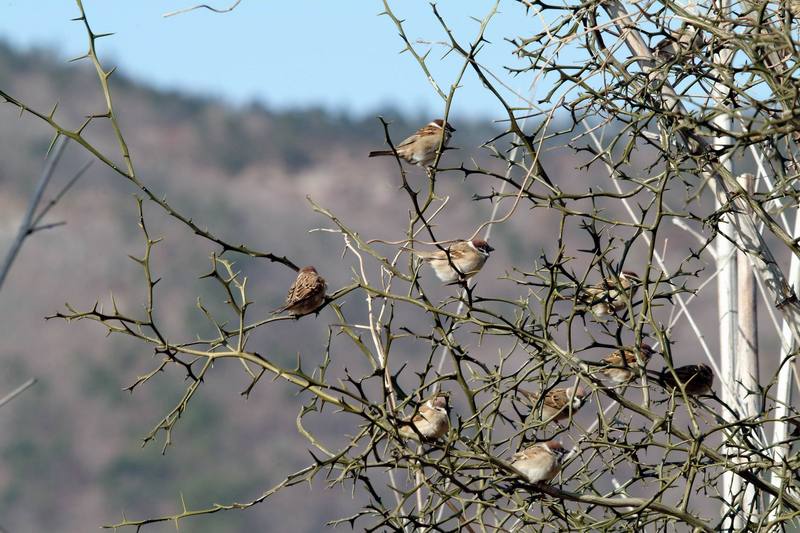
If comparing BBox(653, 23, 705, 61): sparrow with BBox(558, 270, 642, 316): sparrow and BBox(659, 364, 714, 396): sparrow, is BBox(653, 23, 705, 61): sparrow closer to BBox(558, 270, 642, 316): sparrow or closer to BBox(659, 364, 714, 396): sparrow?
BBox(558, 270, 642, 316): sparrow

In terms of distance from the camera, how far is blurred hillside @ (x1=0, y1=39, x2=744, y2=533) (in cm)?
3772

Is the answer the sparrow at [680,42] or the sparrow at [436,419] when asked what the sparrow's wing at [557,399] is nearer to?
the sparrow at [436,419]

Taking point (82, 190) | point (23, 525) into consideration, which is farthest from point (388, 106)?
point (23, 525)

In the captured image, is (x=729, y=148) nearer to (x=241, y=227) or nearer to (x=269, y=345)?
(x=269, y=345)

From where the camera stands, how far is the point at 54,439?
133ft

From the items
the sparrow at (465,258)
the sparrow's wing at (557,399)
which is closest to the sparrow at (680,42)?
the sparrow at (465,258)

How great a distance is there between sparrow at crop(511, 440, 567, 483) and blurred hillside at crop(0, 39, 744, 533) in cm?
2521

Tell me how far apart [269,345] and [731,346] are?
105 feet

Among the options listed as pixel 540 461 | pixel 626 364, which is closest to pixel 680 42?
pixel 626 364

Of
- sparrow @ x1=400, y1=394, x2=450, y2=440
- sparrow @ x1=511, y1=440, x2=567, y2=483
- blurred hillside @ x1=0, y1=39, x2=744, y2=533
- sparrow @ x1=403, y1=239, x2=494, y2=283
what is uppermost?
blurred hillside @ x1=0, y1=39, x2=744, y2=533

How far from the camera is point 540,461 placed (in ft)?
12.6

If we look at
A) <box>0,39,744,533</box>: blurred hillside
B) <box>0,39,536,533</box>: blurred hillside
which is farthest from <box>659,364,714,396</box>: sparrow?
<box>0,39,536,533</box>: blurred hillside

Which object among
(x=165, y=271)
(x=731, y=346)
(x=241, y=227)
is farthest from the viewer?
(x=241, y=227)

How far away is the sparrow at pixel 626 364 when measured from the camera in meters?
3.32
